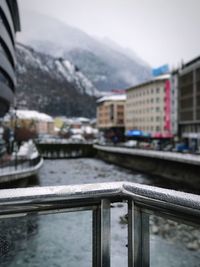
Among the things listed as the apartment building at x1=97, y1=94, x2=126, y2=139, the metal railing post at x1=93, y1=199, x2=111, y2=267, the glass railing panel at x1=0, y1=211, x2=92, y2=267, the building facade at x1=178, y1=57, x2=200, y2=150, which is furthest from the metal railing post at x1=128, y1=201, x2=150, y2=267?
the apartment building at x1=97, y1=94, x2=126, y2=139

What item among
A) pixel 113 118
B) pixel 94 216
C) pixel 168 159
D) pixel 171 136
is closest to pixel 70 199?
pixel 94 216

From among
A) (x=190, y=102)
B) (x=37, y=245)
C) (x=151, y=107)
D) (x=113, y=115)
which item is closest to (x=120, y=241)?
(x=37, y=245)

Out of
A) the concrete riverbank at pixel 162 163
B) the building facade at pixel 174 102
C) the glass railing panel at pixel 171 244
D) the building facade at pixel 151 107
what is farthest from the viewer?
the building facade at pixel 151 107

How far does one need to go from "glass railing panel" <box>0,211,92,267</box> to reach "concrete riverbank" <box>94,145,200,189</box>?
3399cm

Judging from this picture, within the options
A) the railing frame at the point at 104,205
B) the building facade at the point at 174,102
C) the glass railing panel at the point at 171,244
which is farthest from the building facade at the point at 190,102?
the railing frame at the point at 104,205

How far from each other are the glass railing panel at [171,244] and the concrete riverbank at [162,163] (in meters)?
33.9

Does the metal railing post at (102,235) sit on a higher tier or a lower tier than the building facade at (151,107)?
lower

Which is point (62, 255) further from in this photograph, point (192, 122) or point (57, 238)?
point (192, 122)

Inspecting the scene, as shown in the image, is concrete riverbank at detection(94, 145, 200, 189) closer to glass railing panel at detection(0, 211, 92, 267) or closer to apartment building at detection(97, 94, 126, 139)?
glass railing panel at detection(0, 211, 92, 267)

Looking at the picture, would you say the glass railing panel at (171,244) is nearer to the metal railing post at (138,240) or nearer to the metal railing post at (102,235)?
the metal railing post at (138,240)

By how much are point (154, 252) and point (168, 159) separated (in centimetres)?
4127

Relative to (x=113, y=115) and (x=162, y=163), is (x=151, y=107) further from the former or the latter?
(x=162, y=163)

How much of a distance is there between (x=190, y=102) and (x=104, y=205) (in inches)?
2625

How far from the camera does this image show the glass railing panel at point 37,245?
85.1 inches
